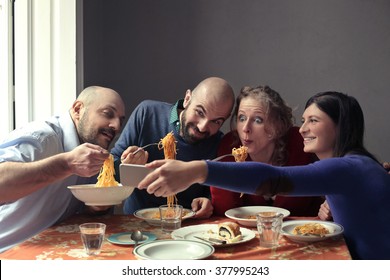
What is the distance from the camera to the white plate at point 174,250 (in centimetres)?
118

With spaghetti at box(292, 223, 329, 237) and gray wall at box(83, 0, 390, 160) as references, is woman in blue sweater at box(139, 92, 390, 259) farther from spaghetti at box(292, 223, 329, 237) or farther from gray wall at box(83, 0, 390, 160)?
gray wall at box(83, 0, 390, 160)

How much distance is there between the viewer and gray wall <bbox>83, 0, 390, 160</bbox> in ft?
9.47

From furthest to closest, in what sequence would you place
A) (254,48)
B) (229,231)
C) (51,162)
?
(254,48), (51,162), (229,231)

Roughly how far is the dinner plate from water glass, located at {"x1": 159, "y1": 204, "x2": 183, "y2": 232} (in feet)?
0.25

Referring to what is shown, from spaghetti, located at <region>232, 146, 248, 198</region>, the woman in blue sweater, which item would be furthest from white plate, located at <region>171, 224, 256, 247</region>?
spaghetti, located at <region>232, 146, 248, 198</region>

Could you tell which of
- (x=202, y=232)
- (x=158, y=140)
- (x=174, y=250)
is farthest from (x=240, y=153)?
(x=174, y=250)

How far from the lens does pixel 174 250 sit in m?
1.24

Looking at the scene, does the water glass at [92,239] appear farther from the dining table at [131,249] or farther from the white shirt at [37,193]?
the white shirt at [37,193]

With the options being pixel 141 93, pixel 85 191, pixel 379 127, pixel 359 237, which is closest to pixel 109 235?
pixel 85 191

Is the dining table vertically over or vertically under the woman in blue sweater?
under

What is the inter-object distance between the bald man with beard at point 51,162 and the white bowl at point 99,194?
6 cm

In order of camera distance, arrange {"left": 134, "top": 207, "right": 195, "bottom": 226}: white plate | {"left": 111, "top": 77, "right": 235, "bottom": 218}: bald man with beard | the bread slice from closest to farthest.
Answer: the bread slice < {"left": 134, "top": 207, "right": 195, "bottom": 226}: white plate < {"left": 111, "top": 77, "right": 235, "bottom": 218}: bald man with beard

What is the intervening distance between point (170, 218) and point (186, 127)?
0.70 meters

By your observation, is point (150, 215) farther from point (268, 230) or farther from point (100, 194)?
point (268, 230)
